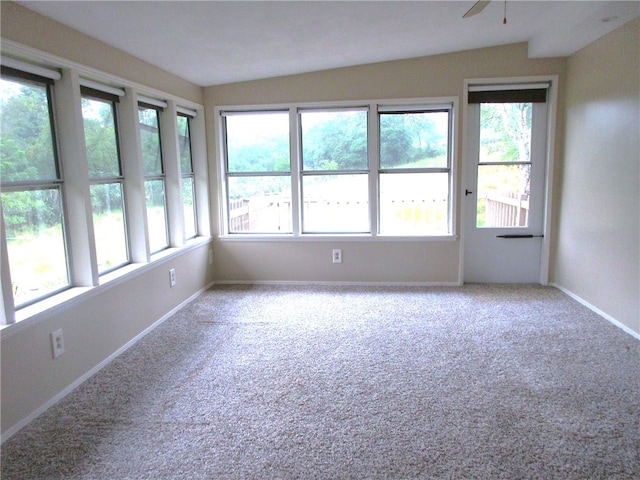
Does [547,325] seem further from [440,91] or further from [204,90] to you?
[204,90]

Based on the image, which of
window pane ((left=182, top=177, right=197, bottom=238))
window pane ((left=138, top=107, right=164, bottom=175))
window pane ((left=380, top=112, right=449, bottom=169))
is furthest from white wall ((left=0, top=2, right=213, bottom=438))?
window pane ((left=380, top=112, right=449, bottom=169))

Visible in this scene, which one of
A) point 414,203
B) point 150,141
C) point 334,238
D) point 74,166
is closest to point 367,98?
point 414,203

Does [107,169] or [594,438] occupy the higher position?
[107,169]

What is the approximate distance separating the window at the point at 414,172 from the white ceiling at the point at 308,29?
67 centimetres

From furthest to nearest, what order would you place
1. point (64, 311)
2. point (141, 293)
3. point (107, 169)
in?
point (141, 293) < point (107, 169) < point (64, 311)

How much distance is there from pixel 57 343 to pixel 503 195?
4274 mm

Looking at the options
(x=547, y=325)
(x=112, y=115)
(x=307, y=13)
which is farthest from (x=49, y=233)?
(x=547, y=325)

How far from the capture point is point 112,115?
10.6 ft

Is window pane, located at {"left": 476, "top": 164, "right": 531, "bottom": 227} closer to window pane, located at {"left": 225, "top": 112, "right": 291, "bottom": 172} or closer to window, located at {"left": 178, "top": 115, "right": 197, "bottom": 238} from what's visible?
window pane, located at {"left": 225, "top": 112, "right": 291, "bottom": 172}

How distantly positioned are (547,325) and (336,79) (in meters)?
3.09

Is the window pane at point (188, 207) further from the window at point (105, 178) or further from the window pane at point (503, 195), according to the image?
the window pane at point (503, 195)

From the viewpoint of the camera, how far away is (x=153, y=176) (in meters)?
3.75

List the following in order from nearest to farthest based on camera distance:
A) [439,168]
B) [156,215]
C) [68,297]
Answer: [68,297]
[156,215]
[439,168]

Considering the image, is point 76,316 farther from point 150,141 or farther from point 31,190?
point 150,141
